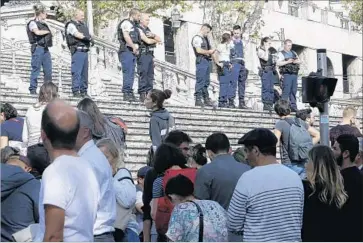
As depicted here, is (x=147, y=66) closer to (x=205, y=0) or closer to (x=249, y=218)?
(x=249, y=218)

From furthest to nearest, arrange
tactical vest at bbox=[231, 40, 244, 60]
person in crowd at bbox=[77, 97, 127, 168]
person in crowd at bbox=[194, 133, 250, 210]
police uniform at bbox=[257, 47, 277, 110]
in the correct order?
1. police uniform at bbox=[257, 47, 277, 110]
2. tactical vest at bbox=[231, 40, 244, 60]
3. person in crowd at bbox=[77, 97, 127, 168]
4. person in crowd at bbox=[194, 133, 250, 210]

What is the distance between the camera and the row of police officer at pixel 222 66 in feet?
68.7

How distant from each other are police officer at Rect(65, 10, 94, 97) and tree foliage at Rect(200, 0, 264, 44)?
1842 centimetres

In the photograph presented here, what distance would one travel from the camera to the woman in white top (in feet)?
71.5

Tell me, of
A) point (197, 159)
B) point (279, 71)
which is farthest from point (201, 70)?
point (197, 159)

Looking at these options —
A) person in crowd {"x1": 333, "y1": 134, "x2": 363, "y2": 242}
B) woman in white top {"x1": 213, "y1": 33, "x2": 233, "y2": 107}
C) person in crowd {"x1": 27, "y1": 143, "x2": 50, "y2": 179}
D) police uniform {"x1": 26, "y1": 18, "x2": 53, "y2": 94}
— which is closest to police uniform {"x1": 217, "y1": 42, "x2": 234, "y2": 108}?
woman in white top {"x1": 213, "y1": 33, "x2": 233, "y2": 107}

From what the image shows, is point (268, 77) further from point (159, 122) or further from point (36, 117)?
point (36, 117)

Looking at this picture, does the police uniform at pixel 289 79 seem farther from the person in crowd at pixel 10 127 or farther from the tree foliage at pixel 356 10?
the tree foliage at pixel 356 10

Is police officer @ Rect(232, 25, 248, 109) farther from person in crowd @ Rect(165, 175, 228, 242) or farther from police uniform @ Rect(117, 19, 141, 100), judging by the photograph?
person in crowd @ Rect(165, 175, 228, 242)

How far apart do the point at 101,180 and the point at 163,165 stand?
2.47m

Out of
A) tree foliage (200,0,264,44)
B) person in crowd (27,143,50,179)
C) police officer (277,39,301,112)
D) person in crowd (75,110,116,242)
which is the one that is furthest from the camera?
tree foliage (200,0,264,44)

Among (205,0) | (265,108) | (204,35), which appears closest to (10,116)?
(204,35)

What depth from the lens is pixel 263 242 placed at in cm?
783

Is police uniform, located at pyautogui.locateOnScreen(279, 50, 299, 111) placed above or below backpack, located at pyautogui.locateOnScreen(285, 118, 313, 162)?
above
